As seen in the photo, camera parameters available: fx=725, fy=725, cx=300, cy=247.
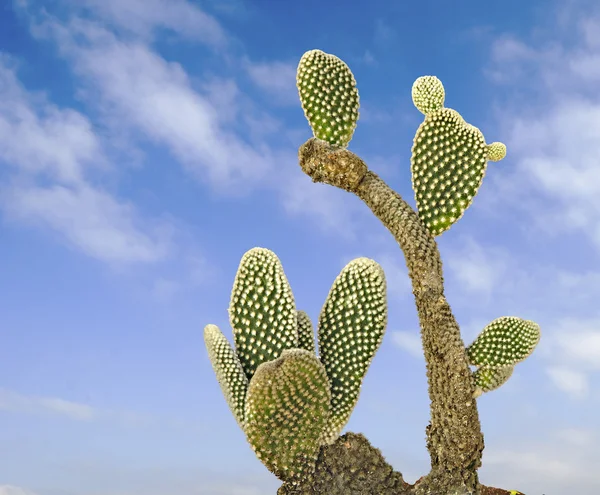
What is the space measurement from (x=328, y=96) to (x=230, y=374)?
2.41 meters

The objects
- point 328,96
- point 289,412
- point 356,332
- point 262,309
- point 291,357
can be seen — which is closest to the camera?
point 291,357

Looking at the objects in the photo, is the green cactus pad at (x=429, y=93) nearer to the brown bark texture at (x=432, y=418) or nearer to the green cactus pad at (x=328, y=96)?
the green cactus pad at (x=328, y=96)

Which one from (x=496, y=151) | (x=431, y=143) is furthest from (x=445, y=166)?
(x=496, y=151)

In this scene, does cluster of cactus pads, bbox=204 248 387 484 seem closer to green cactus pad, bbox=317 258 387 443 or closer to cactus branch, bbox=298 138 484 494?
green cactus pad, bbox=317 258 387 443

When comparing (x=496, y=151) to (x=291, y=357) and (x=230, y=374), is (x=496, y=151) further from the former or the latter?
(x=230, y=374)

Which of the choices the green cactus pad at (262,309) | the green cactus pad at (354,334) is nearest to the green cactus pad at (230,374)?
the green cactus pad at (262,309)

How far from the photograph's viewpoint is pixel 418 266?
19.4ft

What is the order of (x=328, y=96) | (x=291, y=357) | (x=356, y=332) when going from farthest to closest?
(x=328, y=96), (x=356, y=332), (x=291, y=357)

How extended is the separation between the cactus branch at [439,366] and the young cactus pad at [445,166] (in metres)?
0.16

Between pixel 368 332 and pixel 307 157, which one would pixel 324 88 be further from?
pixel 368 332

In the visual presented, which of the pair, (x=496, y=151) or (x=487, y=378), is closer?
(x=487, y=378)

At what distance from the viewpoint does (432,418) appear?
5984 mm

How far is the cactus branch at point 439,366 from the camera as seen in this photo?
19.2ft

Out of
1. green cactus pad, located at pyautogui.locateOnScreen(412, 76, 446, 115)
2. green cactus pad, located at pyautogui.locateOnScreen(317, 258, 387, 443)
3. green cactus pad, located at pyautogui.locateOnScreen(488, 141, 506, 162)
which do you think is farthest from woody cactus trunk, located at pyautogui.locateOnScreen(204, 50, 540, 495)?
green cactus pad, located at pyautogui.locateOnScreen(412, 76, 446, 115)
